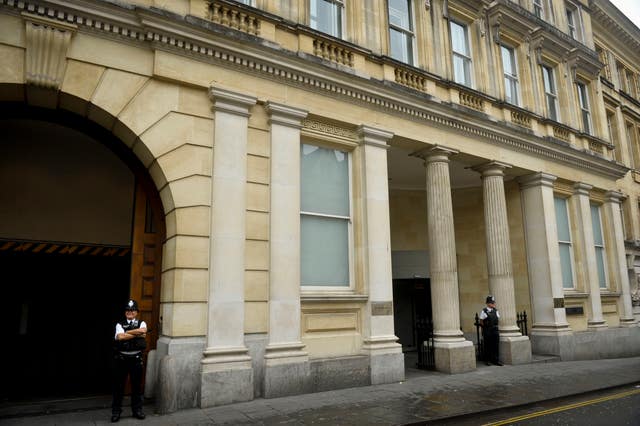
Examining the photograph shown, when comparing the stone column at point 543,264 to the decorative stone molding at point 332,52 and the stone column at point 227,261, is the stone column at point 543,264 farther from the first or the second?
the stone column at point 227,261

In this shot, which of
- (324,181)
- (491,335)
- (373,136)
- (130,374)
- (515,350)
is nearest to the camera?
(130,374)

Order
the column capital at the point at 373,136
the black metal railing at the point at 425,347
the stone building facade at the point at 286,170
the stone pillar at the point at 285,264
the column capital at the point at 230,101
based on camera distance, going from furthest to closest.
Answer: the black metal railing at the point at 425,347 < the column capital at the point at 373,136 < the column capital at the point at 230,101 < the stone pillar at the point at 285,264 < the stone building facade at the point at 286,170

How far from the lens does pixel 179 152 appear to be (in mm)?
7938

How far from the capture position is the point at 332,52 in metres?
10.1

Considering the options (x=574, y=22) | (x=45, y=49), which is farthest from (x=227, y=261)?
(x=574, y=22)

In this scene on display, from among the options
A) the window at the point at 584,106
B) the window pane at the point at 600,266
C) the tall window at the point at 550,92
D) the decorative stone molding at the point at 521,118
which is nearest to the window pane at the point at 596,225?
the window pane at the point at 600,266

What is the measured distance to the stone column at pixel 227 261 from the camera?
7395mm

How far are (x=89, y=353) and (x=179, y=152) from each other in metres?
7.58

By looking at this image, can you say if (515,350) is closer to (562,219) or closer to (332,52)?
(562,219)

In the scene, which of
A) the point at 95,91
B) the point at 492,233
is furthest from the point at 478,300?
the point at 95,91

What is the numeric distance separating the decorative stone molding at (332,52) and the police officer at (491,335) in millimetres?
7414

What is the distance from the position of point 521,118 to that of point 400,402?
34.4 feet

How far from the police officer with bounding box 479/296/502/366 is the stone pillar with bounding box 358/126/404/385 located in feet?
11.4

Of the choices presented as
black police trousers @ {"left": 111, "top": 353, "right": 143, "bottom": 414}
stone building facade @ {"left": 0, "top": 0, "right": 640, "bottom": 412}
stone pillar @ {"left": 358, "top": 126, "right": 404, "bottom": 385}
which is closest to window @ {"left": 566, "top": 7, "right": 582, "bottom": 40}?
stone building facade @ {"left": 0, "top": 0, "right": 640, "bottom": 412}
